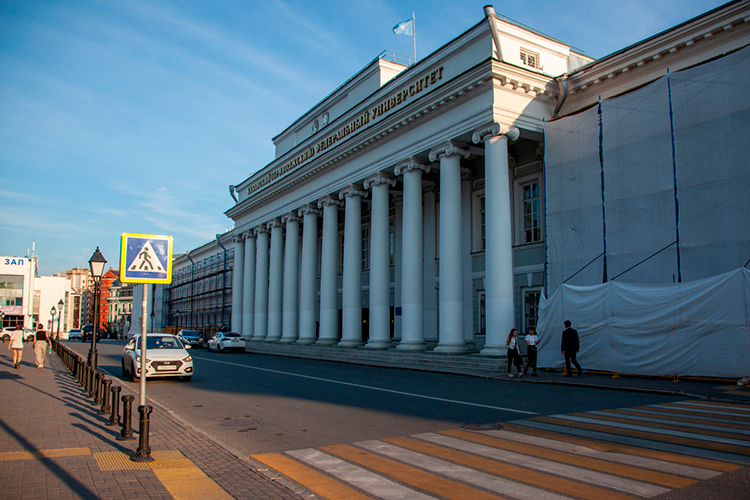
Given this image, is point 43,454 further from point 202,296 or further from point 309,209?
point 202,296

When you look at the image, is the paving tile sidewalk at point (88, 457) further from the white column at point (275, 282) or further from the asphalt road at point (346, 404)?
the white column at point (275, 282)

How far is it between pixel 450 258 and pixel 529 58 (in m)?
9.64

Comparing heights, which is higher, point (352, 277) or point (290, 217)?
point (290, 217)

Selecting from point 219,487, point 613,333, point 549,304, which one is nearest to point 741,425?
point 219,487

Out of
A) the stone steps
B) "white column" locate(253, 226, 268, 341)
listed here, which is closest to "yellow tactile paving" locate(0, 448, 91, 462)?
the stone steps

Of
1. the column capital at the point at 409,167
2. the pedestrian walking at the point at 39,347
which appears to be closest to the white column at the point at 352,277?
the column capital at the point at 409,167

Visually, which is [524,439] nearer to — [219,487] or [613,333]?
[219,487]

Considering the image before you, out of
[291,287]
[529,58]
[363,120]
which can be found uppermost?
[529,58]

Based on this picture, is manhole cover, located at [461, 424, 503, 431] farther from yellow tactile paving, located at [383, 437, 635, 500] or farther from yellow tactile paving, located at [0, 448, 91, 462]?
yellow tactile paving, located at [0, 448, 91, 462]

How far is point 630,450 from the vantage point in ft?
22.3

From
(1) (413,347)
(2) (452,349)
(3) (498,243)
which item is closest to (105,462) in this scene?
(3) (498,243)

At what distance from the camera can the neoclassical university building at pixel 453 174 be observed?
68.4 feet

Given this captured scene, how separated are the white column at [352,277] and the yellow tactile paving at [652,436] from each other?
21409 mm

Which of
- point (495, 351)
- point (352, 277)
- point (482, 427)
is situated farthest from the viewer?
point (352, 277)
